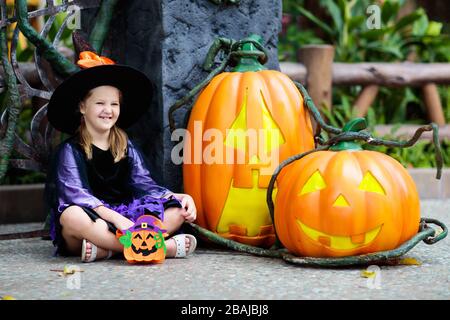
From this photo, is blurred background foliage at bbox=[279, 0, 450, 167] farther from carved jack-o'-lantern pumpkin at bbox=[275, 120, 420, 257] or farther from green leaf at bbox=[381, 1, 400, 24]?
carved jack-o'-lantern pumpkin at bbox=[275, 120, 420, 257]

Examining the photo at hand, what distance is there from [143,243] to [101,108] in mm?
622

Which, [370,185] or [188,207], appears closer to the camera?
[370,185]

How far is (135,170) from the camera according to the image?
3.39 meters

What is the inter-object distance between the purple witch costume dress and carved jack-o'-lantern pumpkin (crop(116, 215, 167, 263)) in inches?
4.4

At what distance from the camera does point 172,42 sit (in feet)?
11.5

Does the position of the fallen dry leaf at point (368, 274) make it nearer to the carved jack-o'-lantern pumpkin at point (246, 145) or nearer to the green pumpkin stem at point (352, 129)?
the green pumpkin stem at point (352, 129)

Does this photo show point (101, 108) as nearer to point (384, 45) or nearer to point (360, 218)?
point (360, 218)

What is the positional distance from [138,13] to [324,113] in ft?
7.13

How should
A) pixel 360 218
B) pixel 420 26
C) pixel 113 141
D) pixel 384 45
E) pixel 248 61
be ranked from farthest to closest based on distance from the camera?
pixel 420 26 < pixel 384 45 < pixel 248 61 < pixel 113 141 < pixel 360 218

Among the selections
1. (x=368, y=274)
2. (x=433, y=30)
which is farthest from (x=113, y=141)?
(x=433, y=30)

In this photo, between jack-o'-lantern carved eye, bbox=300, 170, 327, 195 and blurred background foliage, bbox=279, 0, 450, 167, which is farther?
blurred background foliage, bbox=279, 0, 450, 167

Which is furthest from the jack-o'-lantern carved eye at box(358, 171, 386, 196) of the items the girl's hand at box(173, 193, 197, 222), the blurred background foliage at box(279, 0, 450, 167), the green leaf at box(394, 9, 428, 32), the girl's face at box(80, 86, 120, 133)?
the green leaf at box(394, 9, 428, 32)

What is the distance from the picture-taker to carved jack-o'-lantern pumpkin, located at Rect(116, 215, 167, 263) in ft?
9.82

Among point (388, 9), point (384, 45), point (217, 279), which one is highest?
point (388, 9)
